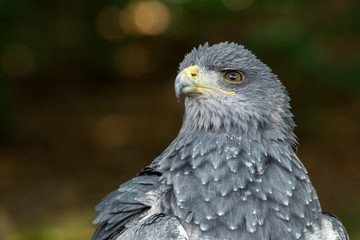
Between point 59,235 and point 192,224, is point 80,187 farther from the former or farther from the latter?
point 192,224

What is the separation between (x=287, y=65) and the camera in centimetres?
885

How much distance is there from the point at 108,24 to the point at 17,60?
6.67 feet

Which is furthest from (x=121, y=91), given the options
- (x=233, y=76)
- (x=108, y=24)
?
(x=233, y=76)

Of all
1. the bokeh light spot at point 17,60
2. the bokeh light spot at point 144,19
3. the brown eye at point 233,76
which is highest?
the bokeh light spot at point 144,19

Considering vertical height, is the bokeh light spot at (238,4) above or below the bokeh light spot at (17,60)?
below

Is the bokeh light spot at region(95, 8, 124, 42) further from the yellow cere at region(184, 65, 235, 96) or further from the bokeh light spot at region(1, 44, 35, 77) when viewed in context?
the yellow cere at region(184, 65, 235, 96)

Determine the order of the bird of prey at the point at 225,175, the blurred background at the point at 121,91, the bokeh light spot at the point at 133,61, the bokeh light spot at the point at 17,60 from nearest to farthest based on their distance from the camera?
1. the bird of prey at the point at 225,175
2. the blurred background at the point at 121,91
3. the bokeh light spot at the point at 17,60
4. the bokeh light spot at the point at 133,61

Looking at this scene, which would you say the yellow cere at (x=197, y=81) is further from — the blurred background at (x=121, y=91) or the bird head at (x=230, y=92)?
the blurred background at (x=121, y=91)

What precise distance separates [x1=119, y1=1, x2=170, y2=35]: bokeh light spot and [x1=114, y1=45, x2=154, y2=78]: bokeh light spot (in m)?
0.80

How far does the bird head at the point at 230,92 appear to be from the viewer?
12.7ft

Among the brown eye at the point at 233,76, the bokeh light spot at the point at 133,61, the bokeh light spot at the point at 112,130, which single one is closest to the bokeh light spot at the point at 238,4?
the brown eye at the point at 233,76

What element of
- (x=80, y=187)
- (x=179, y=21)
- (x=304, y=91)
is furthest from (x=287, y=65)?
(x=80, y=187)

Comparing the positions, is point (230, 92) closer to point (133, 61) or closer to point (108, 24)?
point (108, 24)

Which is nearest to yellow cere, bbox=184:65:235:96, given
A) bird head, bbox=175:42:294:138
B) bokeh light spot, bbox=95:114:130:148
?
bird head, bbox=175:42:294:138
